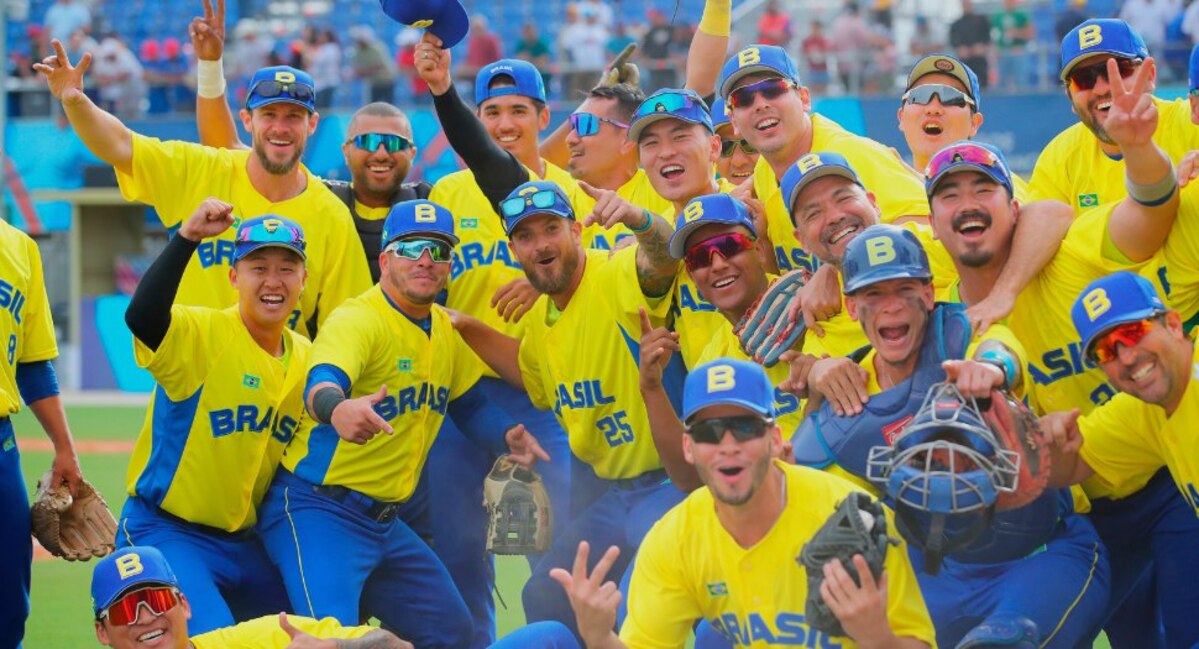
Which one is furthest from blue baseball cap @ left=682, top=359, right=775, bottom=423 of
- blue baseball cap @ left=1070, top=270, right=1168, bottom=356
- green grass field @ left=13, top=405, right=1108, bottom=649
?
green grass field @ left=13, top=405, right=1108, bottom=649

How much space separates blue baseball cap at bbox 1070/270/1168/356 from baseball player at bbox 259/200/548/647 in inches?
118

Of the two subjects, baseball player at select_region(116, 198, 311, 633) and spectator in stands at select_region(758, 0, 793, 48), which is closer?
baseball player at select_region(116, 198, 311, 633)

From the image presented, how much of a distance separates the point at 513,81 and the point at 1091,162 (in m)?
3.13

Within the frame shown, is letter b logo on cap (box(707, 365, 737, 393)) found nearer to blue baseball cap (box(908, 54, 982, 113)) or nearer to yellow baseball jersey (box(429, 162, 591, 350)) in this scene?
yellow baseball jersey (box(429, 162, 591, 350))

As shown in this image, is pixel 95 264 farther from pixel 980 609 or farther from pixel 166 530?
pixel 980 609

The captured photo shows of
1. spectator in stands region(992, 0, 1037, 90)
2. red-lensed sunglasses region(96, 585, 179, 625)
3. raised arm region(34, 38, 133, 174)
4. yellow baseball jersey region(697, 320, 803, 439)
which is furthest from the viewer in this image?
spectator in stands region(992, 0, 1037, 90)

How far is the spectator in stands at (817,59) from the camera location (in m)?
21.3

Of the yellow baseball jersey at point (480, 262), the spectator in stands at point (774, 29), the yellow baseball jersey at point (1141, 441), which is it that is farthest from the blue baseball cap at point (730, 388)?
the spectator in stands at point (774, 29)

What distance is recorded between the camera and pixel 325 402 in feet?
21.7

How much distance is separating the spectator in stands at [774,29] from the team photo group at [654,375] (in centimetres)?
1254

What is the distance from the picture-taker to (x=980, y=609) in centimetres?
586

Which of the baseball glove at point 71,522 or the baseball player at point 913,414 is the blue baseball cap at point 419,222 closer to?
the baseball glove at point 71,522

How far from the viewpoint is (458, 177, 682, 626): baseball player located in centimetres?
712

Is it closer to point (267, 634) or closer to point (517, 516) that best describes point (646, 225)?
point (517, 516)
